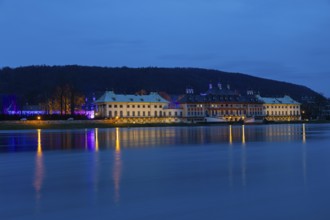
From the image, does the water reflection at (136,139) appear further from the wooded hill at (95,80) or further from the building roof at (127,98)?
the wooded hill at (95,80)

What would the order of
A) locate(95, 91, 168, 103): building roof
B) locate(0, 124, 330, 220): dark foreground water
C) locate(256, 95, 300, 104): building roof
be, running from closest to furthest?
locate(0, 124, 330, 220): dark foreground water, locate(95, 91, 168, 103): building roof, locate(256, 95, 300, 104): building roof

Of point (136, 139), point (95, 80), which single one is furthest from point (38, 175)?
point (95, 80)

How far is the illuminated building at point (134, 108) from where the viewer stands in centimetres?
12175

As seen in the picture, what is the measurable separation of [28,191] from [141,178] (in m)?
4.04

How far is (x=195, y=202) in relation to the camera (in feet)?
41.5

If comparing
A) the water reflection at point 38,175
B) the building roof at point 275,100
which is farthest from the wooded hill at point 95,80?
the water reflection at point 38,175

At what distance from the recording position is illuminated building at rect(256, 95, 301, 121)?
14425cm

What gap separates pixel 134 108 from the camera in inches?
4926

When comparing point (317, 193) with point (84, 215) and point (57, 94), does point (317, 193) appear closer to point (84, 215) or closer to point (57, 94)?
point (84, 215)

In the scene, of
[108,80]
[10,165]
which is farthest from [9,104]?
[10,165]

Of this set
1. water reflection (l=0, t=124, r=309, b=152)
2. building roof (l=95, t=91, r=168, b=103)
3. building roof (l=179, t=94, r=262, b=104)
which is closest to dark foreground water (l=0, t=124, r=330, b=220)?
water reflection (l=0, t=124, r=309, b=152)

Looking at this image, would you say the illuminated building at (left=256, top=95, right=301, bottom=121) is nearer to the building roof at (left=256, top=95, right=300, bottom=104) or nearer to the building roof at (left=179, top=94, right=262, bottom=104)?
the building roof at (left=256, top=95, right=300, bottom=104)

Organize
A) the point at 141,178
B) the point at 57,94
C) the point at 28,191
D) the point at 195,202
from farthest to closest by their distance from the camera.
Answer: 1. the point at 57,94
2. the point at 141,178
3. the point at 28,191
4. the point at 195,202

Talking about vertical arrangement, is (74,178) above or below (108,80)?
below
